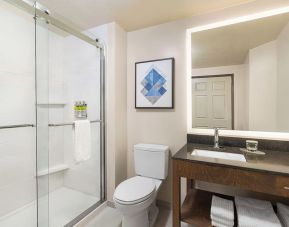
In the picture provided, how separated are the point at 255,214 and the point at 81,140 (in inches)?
65.0

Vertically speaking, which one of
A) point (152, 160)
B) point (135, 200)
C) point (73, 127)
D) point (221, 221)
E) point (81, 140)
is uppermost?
point (73, 127)

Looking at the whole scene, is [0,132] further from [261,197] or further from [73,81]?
[261,197]

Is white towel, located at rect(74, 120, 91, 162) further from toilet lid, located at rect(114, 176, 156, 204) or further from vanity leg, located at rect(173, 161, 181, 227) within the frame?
vanity leg, located at rect(173, 161, 181, 227)

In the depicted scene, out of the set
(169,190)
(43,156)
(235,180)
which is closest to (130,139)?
(169,190)

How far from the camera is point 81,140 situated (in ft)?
5.90

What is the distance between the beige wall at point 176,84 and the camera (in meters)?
1.93

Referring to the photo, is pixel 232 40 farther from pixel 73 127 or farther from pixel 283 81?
pixel 73 127

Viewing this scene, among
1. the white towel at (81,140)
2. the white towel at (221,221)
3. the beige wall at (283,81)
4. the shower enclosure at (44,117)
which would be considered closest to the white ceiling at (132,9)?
the shower enclosure at (44,117)

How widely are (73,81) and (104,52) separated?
0.62m

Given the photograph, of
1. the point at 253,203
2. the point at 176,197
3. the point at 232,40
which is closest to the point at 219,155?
the point at 253,203

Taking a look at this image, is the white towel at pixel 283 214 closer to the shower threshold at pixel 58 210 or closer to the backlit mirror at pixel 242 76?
the backlit mirror at pixel 242 76

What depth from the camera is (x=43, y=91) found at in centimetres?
156

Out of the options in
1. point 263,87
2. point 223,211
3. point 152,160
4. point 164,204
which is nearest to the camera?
point 223,211

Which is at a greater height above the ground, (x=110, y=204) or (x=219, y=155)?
(x=219, y=155)
